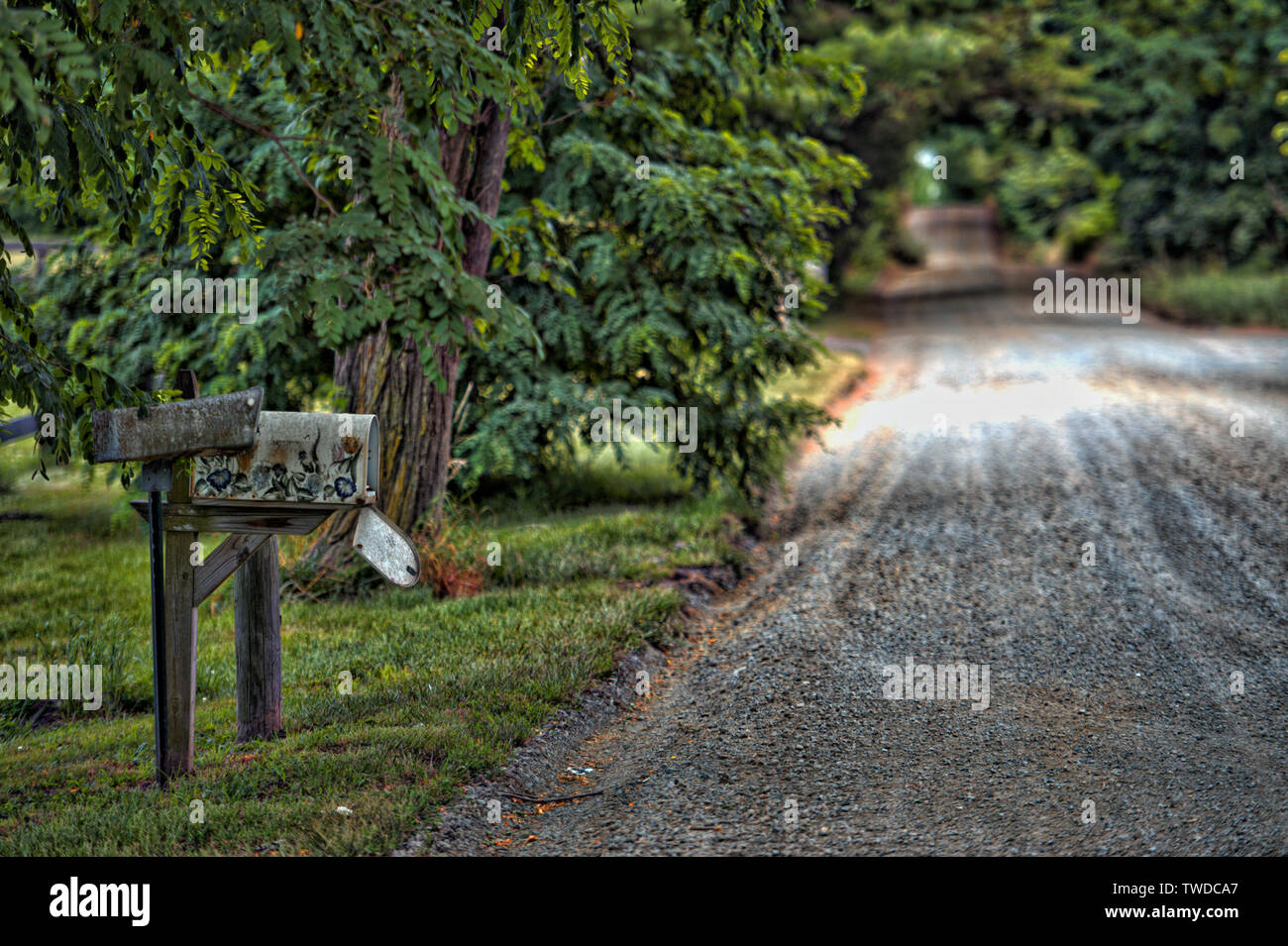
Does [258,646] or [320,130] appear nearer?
[258,646]

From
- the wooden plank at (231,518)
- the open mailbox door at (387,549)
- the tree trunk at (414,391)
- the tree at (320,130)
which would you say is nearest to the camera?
the tree at (320,130)

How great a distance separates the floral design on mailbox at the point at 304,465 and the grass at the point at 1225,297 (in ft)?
80.5

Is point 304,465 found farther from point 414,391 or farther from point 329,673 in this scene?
point 414,391

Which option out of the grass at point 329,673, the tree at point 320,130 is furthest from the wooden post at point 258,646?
the tree at point 320,130

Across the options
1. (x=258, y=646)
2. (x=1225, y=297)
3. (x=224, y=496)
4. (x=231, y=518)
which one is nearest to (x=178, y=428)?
(x=224, y=496)

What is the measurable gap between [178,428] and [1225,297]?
25946mm

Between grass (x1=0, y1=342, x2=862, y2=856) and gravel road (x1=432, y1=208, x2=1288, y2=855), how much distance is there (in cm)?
46

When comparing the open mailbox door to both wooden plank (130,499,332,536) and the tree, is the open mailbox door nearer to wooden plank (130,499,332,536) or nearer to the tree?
wooden plank (130,499,332,536)

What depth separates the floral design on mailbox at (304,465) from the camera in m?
4.82

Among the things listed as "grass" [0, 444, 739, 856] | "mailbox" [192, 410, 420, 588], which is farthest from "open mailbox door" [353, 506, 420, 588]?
"grass" [0, 444, 739, 856]

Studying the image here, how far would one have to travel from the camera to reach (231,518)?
498 centimetres

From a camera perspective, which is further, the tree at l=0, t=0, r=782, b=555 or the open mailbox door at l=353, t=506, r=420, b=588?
the open mailbox door at l=353, t=506, r=420, b=588

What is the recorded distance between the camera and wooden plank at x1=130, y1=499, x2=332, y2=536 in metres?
4.95

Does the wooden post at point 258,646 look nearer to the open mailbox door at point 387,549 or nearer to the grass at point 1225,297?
the open mailbox door at point 387,549
